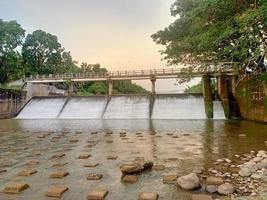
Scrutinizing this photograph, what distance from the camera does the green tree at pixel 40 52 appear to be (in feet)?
159

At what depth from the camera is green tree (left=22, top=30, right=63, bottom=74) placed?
159 feet

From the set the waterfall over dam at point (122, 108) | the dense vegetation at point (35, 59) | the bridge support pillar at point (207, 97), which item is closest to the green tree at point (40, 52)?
the dense vegetation at point (35, 59)

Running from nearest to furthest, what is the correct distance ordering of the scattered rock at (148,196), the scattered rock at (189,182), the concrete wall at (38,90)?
the scattered rock at (148,196) < the scattered rock at (189,182) < the concrete wall at (38,90)

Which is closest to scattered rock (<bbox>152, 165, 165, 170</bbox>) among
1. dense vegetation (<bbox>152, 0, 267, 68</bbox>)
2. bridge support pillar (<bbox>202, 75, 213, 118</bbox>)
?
dense vegetation (<bbox>152, 0, 267, 68</bbox>)

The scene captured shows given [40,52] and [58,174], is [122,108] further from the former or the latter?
[40,52]

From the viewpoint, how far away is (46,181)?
5750mm

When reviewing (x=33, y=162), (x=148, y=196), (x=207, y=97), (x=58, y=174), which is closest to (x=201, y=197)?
(x=148, y=196)

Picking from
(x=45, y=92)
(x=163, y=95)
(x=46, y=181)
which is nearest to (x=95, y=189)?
(x=46, y=181)

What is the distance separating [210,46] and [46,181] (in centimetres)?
1068

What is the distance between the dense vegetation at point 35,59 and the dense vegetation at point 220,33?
23.5 metres

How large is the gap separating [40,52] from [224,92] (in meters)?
33.4

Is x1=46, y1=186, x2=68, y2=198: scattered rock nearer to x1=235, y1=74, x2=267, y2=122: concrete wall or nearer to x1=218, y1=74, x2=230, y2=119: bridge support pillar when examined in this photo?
x1=235, y1=74, x2=267, y2=122: concrete wall

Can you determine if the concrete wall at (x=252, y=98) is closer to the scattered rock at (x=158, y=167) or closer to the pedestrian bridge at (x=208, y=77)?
the pedestrian bridge at (x=208, y=77)

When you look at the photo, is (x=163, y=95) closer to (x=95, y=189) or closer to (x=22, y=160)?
(x=22, y=160)
